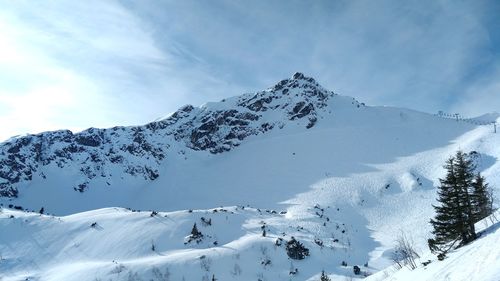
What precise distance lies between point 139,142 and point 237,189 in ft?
230

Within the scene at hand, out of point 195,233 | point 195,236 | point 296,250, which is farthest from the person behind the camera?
point 195,233

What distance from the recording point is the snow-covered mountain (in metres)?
66.1

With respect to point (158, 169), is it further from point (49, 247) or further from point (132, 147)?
point (49, 247)

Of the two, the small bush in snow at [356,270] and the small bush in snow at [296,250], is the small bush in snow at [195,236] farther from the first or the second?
the small bush in snow at [356,270]

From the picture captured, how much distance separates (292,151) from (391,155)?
3433 centimetres

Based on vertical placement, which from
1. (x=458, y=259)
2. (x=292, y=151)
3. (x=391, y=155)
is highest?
(x=292, y=151)

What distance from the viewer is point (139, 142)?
17850 centimetres

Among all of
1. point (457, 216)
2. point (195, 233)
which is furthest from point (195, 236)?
point (457, 216)

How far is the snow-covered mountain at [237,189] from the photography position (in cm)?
6606

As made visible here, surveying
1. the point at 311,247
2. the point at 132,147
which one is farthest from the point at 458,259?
the point at 132,147

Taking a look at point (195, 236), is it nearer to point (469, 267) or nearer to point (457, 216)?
point (457, 216)

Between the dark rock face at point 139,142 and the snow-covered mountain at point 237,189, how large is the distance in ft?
2.02

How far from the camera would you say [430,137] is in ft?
443

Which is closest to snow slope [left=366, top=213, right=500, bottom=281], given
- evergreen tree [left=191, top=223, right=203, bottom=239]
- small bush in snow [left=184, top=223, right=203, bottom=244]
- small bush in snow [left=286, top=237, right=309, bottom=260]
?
small bush in snow [left=286, top=237, right=309, bottom=260]
